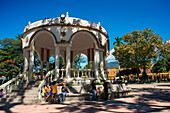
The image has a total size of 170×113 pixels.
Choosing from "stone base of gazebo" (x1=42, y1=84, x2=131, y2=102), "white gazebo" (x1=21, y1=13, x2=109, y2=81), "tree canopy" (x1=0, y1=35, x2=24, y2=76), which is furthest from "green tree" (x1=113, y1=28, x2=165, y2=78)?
"tree canopy" (x1=0, y1=35, x2=24, y2=76)

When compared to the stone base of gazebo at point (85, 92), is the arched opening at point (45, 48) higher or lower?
higher

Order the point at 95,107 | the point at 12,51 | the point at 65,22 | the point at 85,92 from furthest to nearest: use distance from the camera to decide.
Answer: the point at 12,51 < the point at 65,22 < the point at 85,92 < the point at 95,107

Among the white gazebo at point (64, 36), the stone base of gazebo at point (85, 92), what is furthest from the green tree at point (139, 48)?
the stone base of gazebo at point (85, 92)

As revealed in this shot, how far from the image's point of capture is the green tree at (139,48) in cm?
3048

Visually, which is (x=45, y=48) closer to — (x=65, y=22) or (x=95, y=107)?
(x=65, y=22)

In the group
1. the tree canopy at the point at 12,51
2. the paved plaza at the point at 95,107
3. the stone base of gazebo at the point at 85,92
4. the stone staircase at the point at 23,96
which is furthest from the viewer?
the tree canopy at the point at 12,51

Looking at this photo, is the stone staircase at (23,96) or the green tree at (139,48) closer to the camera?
the stone staircase at (23,96)

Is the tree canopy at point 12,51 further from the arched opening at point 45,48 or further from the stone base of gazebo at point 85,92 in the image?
the stone base of gazebo at point 85,92

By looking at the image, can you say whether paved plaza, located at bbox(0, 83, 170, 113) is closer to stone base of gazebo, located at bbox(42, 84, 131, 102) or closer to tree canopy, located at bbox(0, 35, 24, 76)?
stone base of gazebo, located at bbox(42, 84, 131, 102)

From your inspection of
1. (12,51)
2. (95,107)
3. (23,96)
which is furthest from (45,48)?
(12,51)

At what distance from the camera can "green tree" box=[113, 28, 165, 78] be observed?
30.5 m

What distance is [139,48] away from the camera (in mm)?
30891

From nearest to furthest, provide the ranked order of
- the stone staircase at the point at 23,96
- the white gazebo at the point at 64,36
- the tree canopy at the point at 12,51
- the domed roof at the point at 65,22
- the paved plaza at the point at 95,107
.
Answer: the paved plaza at the point at 95,107 < the stone staircase at the point at 23,96 < the white gazebo at the point at 64,36 < the domed roof at the point at 65,22 < the tree canopy at the point at 12,51

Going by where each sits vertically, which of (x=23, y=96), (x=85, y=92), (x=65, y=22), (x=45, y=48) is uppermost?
(x=65, y=22)
